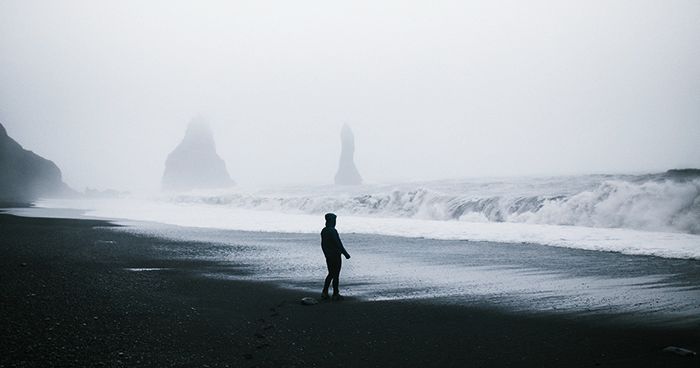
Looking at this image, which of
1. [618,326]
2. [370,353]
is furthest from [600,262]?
[370,353]

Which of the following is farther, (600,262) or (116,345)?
(600,262)

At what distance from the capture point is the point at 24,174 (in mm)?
95062

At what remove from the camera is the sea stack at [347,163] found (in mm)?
125000

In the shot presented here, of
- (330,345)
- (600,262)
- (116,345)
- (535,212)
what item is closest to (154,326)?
(116,345)

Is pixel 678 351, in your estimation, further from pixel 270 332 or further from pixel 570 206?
pixel 570 206

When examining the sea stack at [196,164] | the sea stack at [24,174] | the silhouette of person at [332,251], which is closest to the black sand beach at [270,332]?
the silhouette of person at [332,251]

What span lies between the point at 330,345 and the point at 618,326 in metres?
3.88

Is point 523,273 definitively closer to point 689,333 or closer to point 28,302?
point 689,333

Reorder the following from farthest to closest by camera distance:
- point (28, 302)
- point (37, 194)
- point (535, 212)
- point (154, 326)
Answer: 1. point (37, 194)
2. point (535, 212)
3. point (28, 302)
4. point (154, 326)

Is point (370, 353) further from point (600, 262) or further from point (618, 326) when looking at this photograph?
point (600, 262)

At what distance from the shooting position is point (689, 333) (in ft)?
19.3

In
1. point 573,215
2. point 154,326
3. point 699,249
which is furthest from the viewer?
point 573,215

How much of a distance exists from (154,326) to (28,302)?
7.99 ft

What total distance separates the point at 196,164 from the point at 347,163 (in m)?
59.2
